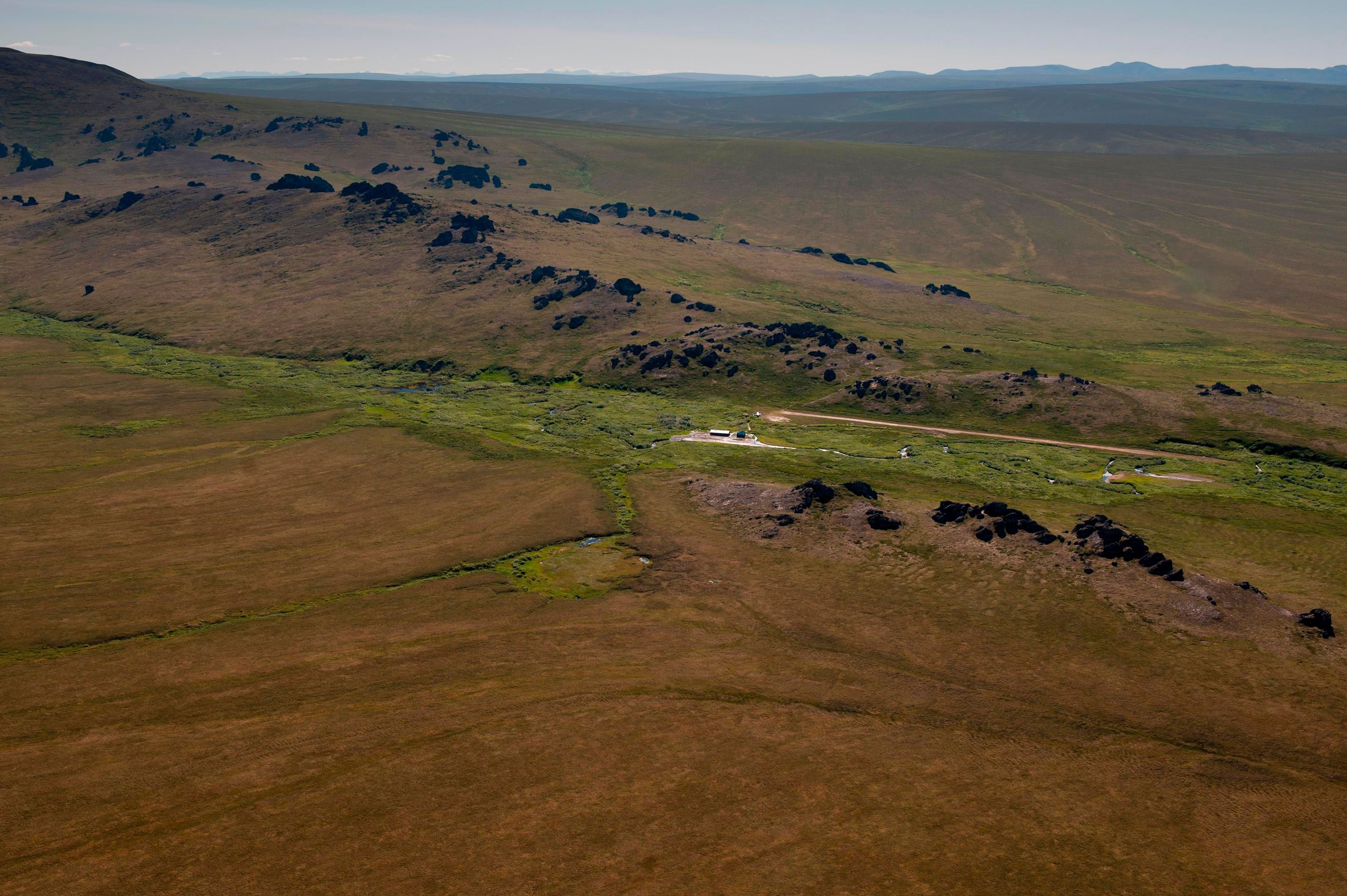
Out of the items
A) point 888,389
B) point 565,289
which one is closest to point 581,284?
point 565,289

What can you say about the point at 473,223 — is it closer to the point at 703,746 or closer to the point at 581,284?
the point at 581,284

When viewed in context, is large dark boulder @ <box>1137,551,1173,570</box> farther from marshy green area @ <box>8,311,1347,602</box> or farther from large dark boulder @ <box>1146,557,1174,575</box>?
marshy green area @ <box>8,311,1347,602</box>

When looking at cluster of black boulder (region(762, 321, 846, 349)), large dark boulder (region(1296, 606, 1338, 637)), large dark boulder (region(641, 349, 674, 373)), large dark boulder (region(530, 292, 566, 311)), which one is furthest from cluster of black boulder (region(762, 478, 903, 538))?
large dark boulder (region(530, 292, 566, 311))

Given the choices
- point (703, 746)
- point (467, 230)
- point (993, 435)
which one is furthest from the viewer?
point (467, 230)

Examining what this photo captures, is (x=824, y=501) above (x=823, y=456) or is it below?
above

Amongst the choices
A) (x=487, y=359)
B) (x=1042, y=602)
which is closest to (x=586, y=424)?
(x=487, y=359)
